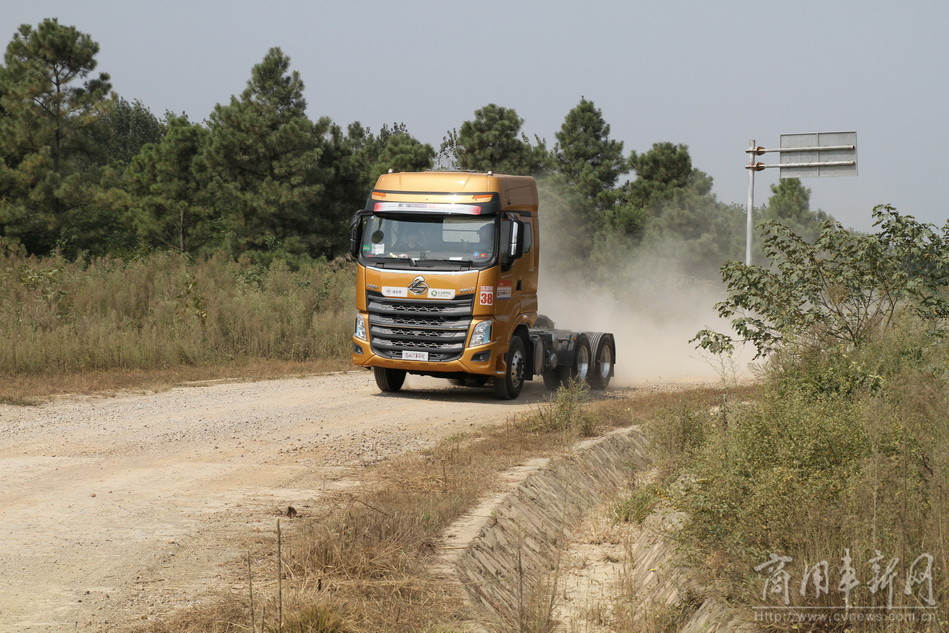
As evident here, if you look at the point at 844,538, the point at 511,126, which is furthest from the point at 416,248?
the point at 511,126

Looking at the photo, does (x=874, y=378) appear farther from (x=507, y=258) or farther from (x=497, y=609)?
(x=507, y=258)

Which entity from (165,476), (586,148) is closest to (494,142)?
(586,148)

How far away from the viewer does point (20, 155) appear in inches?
1441

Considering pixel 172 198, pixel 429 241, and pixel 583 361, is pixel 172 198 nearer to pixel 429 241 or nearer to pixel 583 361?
pixel 583 361

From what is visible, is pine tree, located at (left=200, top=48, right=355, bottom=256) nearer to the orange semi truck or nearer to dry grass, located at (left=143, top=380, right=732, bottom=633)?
the orange semi truck

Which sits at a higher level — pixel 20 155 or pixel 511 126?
pixel 511 126

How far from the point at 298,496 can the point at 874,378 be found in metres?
5.83

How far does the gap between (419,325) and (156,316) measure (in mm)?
7259

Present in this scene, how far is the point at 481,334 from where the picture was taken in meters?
15.8

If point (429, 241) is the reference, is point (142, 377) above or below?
below

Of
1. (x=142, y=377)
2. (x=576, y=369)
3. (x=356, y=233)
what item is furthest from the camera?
(x=576, y=369)

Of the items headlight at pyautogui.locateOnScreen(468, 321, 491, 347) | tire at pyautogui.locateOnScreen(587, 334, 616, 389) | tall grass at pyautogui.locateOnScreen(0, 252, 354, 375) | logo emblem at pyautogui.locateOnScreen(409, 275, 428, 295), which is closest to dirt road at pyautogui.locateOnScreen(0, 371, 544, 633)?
headlight at pyautogui.locateOnScreen(468, 321, 491, 347)

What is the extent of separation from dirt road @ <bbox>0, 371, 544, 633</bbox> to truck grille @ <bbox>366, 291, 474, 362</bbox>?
837mm

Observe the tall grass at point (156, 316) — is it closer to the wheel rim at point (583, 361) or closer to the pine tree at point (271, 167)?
the wheel rim at point (583, 361)
